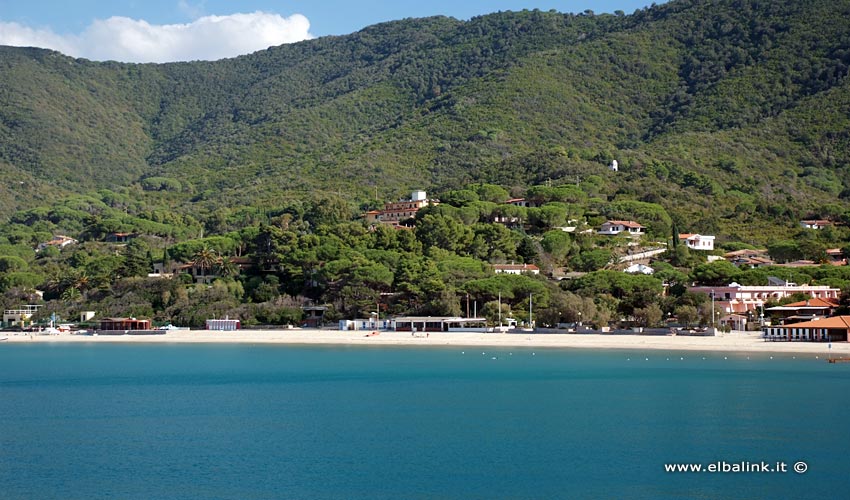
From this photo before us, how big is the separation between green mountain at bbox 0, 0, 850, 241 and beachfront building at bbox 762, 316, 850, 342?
35.6m

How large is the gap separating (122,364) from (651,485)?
119ft

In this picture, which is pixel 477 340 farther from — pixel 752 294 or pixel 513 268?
pixel 752 294

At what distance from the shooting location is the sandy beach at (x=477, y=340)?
52.8 meters

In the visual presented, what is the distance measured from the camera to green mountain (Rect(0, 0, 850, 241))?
109625mm

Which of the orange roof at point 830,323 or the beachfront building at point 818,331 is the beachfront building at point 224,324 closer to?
the beachfront building at point 818,331

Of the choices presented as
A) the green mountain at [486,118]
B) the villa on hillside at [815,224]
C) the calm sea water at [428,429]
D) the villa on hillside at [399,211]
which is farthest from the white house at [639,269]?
the villa on hillside at [399,211]

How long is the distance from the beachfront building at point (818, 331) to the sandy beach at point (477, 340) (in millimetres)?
1024

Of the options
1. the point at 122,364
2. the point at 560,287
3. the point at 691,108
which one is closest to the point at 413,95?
the point at 691,108

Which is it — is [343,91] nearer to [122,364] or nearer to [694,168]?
[694,168]

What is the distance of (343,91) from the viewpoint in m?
163

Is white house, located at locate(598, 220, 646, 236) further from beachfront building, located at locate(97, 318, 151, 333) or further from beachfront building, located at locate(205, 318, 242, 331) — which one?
beachfront building, located at locate(97, 318, 151, 333)

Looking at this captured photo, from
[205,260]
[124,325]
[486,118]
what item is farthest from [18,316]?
[486,118]

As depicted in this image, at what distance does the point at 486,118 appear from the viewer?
13100 centimetres

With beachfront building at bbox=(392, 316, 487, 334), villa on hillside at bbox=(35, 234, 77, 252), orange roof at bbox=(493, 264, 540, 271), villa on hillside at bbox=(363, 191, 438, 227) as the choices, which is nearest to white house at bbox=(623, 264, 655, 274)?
orange roof at bbox=(493, 264, 540, 271)
